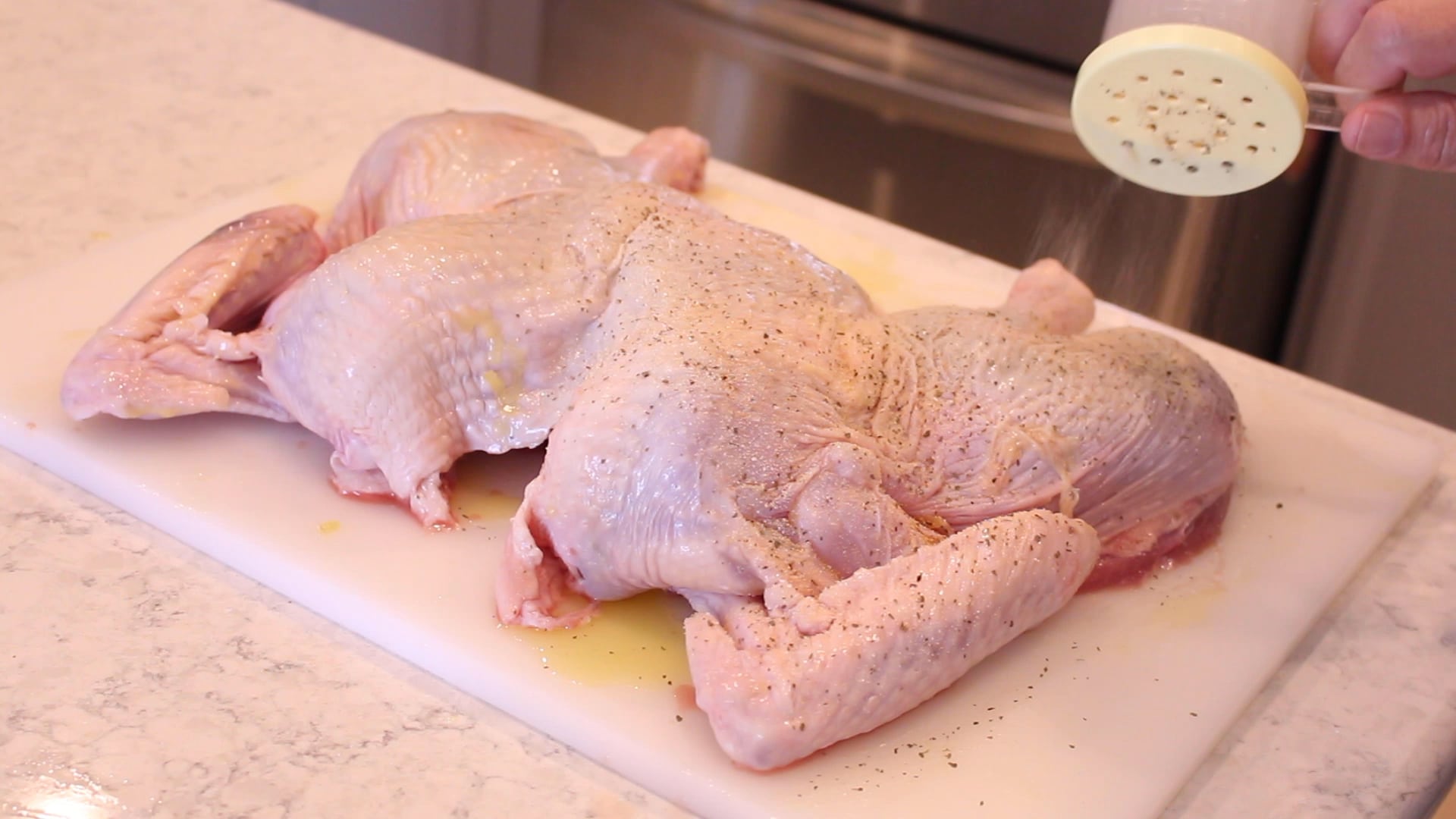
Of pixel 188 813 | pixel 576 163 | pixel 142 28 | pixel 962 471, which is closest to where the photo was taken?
pixel 188 813

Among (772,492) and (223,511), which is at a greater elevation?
(772,492)

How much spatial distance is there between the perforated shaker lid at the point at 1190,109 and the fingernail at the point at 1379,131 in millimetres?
101

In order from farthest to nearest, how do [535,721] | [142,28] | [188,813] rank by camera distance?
[142,28] → [535,721] → [188,813]

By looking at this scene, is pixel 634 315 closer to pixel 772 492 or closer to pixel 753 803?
pixel 772 492

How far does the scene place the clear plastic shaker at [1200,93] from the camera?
1.26 metres

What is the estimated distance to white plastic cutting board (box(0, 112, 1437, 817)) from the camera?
127 centimetres

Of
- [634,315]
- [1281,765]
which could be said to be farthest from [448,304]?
[1281,765]

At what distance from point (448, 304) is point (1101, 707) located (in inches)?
31.3

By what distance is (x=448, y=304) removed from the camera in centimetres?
153

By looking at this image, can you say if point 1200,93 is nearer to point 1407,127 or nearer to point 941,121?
point 1407,127

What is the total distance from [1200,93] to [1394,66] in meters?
0.23

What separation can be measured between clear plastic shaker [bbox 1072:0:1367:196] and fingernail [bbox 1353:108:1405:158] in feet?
0.16

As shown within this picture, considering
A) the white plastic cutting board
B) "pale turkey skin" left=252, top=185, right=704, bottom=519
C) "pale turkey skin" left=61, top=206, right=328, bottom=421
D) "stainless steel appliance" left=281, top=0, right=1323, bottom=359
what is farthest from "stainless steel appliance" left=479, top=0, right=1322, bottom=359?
"pale turkey skin" left=61, top=206, right=328, bottom=421

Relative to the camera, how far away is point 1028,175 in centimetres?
267
